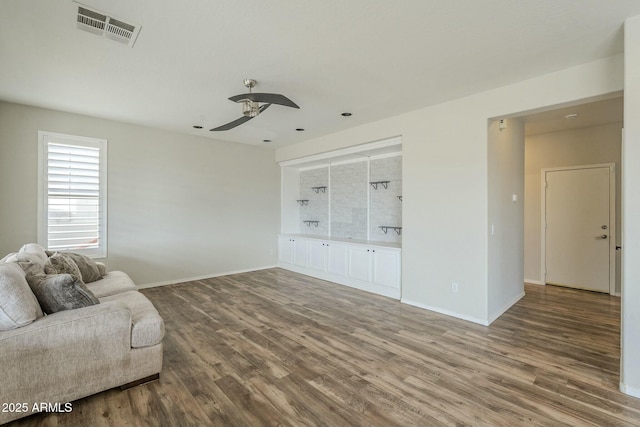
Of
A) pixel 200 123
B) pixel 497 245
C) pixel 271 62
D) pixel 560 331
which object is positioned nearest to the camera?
pixel 271 62

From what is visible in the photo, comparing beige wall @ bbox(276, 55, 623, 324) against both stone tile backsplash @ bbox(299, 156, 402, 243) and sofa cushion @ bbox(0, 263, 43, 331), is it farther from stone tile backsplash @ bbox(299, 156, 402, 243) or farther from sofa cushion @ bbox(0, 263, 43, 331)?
sofa cushion @ bbox(0, 263, 43, 331)

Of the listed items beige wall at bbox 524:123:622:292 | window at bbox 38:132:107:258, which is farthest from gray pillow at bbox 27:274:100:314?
beige wall at bbox 524:123:622:292

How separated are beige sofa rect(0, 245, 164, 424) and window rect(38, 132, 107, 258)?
2.61 metres

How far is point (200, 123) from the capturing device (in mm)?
4746

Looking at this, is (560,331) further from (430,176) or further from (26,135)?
(26,135)

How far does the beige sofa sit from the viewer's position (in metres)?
1.87

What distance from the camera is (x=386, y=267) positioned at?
458 centimetres

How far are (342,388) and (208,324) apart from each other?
6.29ft

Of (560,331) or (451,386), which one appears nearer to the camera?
(451,386)

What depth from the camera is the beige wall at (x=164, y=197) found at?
402 centimetres

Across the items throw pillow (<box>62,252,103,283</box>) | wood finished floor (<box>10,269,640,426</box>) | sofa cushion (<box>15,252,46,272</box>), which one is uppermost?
sofa cushion (<box>15,252,46,272</box>)

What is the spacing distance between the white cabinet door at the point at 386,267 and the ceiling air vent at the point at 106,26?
12.8ft

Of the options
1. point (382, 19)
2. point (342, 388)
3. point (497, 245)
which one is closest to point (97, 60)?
point (382, 19)

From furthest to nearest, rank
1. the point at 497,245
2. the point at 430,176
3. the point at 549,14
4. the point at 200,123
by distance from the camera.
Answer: the point at 200,123, the point at 430,176, the point at 497,245, the point at 549,14
